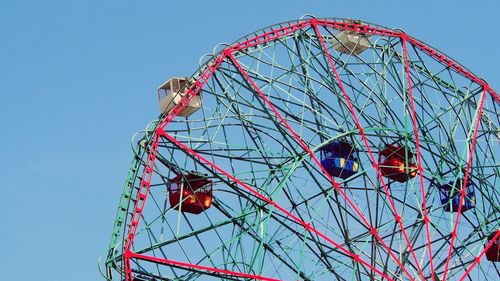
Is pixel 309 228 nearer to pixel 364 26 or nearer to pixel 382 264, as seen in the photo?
pixel 382 264

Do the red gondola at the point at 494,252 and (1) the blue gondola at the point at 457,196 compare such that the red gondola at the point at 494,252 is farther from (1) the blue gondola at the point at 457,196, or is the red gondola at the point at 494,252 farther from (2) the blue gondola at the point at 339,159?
(2) the blue gondola at the point at 339,159

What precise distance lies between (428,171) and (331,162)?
5.00 metres

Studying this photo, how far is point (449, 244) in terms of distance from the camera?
237 feet

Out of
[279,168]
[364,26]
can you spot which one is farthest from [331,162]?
[364,26]

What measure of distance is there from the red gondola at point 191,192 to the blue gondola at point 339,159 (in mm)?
4930

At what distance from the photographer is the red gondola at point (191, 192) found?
70.6 meters

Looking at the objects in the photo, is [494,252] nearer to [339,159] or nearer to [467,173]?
[467,173]

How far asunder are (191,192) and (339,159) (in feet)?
21.1

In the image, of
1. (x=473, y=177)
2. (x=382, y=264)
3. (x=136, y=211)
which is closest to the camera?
(x=136, y=211)

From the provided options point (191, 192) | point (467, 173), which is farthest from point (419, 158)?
point (191, 192)

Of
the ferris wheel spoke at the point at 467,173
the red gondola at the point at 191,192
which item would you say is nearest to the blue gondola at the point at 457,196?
the ferris wheel spoke at the point at 467,173

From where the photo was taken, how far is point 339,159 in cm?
7250

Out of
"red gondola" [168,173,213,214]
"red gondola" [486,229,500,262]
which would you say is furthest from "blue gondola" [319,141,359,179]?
"red gondola" [486,229,500,262]

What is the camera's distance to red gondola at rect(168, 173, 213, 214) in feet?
232
